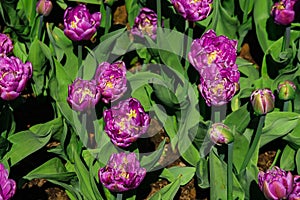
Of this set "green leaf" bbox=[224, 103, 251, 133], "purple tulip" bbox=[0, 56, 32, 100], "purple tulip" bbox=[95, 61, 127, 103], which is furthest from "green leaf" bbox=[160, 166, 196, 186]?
"purple tulip" bbox=[0, 56, 32, 100]

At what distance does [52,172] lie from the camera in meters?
2.26

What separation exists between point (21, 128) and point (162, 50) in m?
0.60

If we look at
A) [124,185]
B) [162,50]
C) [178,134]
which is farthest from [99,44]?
[124,185]

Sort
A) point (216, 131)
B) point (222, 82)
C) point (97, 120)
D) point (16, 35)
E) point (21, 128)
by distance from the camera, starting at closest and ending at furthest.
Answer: point (216, 131), point (222, 82), point (97, 120), point (21, 128), point (16, 35)

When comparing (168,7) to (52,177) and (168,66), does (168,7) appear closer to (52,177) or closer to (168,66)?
(168,66)

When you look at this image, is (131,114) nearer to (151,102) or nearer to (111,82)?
(111,82)

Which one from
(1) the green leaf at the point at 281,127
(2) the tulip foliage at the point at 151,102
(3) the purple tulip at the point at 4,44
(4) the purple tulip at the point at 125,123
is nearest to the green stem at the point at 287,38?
(2) the tulip foliage at the point at 151,102

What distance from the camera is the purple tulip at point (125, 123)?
6.50ft

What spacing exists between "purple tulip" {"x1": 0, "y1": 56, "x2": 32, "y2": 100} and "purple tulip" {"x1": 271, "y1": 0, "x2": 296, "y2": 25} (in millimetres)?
880

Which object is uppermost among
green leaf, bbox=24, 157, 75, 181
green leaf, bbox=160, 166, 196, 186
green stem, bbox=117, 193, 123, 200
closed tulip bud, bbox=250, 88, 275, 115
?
closed tulip bud, bbox=250, 88, 275, 115

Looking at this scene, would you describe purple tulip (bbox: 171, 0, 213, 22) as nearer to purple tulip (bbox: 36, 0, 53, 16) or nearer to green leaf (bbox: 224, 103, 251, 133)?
green leaf (bbox: 224, 103, 251, 133)

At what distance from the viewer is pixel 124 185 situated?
6.23 ft

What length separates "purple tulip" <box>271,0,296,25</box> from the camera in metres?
2.38

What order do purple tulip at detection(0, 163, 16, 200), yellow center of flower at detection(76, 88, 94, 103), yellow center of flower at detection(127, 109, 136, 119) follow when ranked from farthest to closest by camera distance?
yellow center of flower at detection(76, 88, 94, 103), yellow center of flower at detection(127, 109, 136, 119), purple tulip at detection(0, 163, 16, 200)
